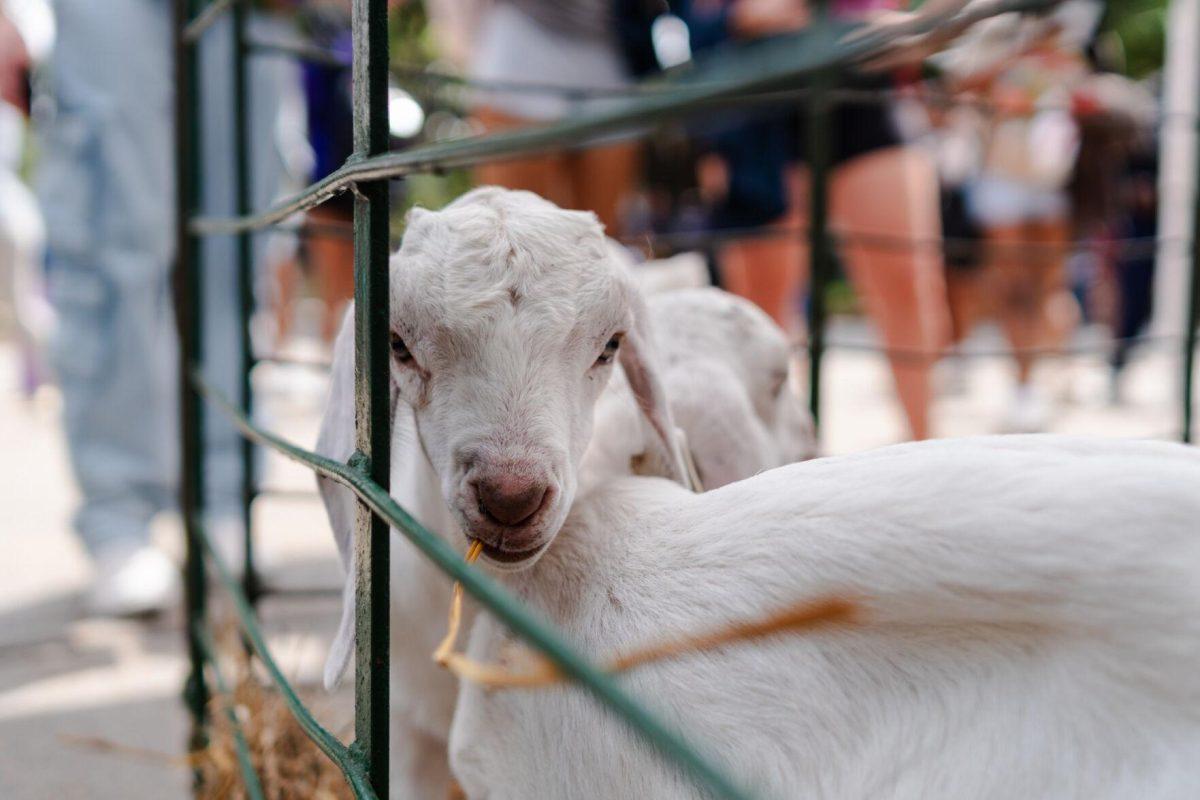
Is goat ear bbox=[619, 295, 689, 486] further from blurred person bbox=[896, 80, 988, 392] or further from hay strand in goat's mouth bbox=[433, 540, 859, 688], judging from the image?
blurred person bbox=[896, 80, 988, 392]

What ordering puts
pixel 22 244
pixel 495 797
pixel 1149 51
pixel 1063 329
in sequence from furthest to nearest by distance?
pixel 1149 51 < pixel 22 244 < pixel 1063 329 < pixel 495 797

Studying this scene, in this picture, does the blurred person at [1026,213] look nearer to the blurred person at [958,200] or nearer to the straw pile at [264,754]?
the blurred person at [958,200]

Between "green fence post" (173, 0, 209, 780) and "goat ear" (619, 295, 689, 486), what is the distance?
950 mm

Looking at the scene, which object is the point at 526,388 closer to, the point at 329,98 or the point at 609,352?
the point at 609,352

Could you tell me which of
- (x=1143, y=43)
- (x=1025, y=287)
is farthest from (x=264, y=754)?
(x=1143, y=43)

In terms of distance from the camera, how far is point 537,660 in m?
0.91

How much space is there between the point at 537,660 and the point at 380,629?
13cm

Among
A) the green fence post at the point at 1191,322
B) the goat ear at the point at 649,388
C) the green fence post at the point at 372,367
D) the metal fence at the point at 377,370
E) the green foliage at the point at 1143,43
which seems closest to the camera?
the metal fence at the point at 377,370

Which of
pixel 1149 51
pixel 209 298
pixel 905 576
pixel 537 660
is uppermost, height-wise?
pixel 1149 51

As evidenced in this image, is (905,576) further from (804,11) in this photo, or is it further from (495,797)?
(804,11)

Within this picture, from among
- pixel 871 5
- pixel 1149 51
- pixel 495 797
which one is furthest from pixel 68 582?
pixel 1149 51

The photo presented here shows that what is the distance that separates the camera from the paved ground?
1836 millimetres

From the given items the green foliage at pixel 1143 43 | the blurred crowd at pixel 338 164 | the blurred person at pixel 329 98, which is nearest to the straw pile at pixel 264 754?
the blurred crowd at pixel 338 164

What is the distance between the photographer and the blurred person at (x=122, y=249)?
8.21 feet
